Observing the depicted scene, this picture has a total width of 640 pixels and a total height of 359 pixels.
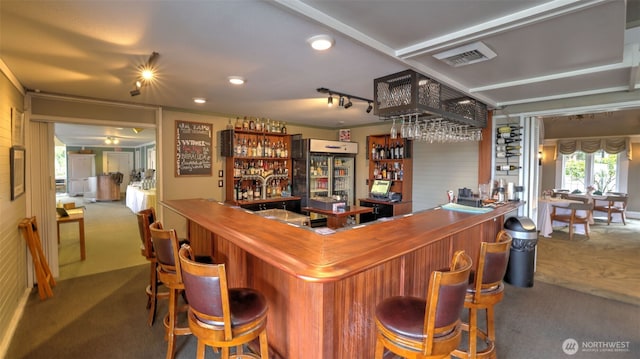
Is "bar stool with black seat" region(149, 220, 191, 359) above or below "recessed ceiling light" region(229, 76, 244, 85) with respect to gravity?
below

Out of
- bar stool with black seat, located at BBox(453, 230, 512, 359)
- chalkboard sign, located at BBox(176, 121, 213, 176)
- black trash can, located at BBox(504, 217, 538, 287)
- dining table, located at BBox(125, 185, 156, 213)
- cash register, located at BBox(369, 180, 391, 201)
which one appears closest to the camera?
bar stool with black seat, located at BBox(453, 230, 512, 359)

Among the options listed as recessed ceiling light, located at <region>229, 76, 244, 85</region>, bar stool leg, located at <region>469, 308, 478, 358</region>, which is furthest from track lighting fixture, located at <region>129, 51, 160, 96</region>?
bar stool leg, located at <region>469, 308, 478, 358</region>

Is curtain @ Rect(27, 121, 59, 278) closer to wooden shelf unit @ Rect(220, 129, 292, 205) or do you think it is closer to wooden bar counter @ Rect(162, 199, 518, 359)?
wooden shelf unit @ Rect(220, 129, 292, 205)

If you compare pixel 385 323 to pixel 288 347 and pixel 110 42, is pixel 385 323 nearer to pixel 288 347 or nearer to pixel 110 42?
pixel 288 347

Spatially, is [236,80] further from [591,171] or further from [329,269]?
[591,171]

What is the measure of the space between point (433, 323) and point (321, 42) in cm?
179

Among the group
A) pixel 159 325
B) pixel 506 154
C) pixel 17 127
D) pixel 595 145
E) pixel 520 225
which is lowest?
pixel 159 325

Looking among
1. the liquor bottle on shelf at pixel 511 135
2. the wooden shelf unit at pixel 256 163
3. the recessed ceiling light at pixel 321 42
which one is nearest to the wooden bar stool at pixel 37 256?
the wooden shelf unit at pixel 256 163

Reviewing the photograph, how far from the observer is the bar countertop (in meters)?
1.37

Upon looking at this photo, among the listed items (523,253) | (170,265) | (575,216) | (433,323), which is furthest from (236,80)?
(575,216)

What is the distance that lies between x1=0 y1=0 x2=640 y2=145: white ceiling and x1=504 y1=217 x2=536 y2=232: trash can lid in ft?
5.02

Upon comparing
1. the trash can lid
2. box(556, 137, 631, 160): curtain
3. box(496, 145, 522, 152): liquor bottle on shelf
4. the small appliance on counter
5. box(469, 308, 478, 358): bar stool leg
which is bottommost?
box(469, 308, 478, 358): bar stool leg

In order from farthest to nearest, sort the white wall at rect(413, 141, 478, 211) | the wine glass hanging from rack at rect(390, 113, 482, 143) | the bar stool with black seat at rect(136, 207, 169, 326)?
1. the white wall at rect(413, 141, 478, 211)
2. the wine glass hanging from rack at rect(390, 113, 482, 143)
3. the bar stool with black seat at rect(136, 207, 169, 326)

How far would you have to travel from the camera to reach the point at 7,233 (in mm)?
2676
